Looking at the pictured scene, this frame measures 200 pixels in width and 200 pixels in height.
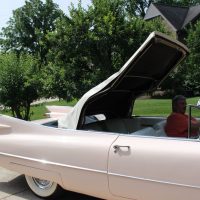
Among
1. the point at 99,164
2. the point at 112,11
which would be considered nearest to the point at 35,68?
the point at 112,11

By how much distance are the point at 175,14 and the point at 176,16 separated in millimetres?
375

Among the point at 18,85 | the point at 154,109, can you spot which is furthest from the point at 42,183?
the point at 154,109

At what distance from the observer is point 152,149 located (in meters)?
3.76

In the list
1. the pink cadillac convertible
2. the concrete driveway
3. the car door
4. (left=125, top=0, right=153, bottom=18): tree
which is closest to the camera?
the car door

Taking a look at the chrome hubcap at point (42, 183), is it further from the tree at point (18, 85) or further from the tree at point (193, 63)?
the tree at point (193, 63)

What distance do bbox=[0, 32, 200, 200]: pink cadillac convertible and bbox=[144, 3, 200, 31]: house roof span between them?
32402 mm

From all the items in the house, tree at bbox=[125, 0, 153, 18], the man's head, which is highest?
tree at bbox=[125, 0, 153, 18]

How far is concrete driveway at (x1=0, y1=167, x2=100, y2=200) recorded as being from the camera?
4.96 m

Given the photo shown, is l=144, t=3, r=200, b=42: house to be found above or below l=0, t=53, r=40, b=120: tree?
above

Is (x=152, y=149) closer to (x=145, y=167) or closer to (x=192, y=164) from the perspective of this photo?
(x=145, y=167)

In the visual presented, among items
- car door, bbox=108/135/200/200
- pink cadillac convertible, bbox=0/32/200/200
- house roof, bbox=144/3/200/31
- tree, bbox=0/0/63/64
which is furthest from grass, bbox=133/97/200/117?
tree, bbox=0/0/63/64

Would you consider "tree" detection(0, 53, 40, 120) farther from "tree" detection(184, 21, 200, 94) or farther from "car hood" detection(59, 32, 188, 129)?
"tree" detection(184, 21, 200, 94)

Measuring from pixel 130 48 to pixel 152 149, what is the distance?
9.47 m

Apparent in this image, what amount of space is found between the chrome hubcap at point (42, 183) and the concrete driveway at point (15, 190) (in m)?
0.16
